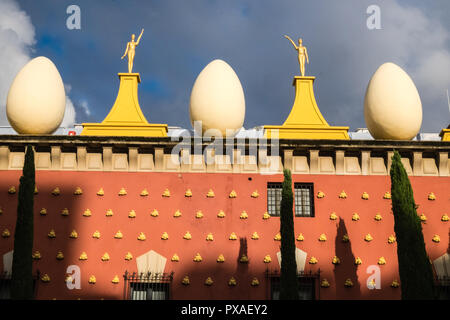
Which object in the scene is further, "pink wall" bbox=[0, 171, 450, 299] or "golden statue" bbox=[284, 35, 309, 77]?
"golden statue" bbox=[284, 35, 309, 77]

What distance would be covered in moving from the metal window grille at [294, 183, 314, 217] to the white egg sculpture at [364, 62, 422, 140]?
327 centimetres

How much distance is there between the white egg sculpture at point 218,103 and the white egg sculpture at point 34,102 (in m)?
4.93

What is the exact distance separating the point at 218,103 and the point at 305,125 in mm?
3332

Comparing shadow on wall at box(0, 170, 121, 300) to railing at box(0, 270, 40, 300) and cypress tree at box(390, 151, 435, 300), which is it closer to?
railing at box(0, 270, 40, 300)

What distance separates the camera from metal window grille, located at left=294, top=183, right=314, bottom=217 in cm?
1614

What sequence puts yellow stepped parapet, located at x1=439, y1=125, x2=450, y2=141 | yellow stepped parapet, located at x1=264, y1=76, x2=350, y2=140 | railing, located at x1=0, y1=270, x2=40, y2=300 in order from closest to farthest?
railing, located at x1=0, y1=270, x2=40, y2=300
yellow stepped parapet, located at x1=264, y1=76, x2=350, y2=140
yellow stepped parapet, located at x1=439, y1=125, x2=450, y2=141

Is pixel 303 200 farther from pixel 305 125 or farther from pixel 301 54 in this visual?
pixel 301 54

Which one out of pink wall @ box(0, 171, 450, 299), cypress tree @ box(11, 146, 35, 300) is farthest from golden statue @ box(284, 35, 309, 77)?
cypress tree @ box(11, 146, 35, 300)

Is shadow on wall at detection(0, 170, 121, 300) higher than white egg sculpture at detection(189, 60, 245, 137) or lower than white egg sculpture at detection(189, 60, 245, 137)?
lower

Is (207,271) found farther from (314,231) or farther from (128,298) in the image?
(314,231)

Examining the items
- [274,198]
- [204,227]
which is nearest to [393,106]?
[274,198]

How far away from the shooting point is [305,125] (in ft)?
57.0

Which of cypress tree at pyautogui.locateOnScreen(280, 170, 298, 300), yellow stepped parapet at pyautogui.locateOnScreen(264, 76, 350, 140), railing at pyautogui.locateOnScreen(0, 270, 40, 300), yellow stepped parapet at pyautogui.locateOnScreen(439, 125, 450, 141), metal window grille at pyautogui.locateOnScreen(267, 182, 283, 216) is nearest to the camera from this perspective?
cypress tree at pyautogui.locateOnScreen(280, 170, 298, 300)

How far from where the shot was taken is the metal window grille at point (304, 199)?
1614 centimetres
